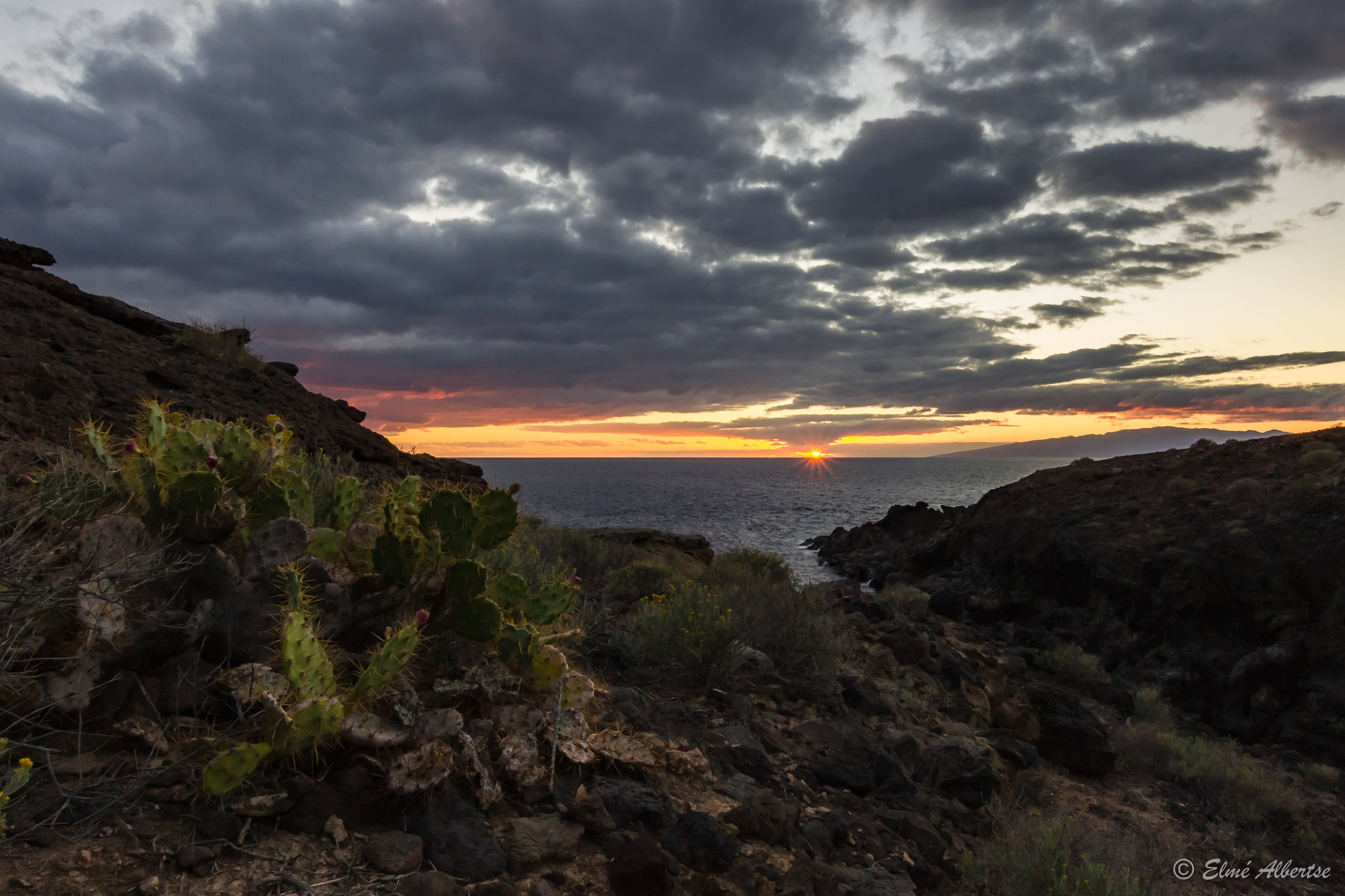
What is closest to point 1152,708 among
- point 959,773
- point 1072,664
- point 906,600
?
point 1072,664

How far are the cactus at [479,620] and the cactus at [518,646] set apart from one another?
10 centimetres

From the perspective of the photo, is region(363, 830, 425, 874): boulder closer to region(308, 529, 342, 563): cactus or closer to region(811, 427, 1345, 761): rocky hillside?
region(308, 529, 342, 563): cactus

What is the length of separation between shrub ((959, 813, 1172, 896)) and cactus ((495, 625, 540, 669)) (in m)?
3.62

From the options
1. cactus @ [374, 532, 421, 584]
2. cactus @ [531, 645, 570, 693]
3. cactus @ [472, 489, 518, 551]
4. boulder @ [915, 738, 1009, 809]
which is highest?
cactus @ [472, 489, 518, 551]

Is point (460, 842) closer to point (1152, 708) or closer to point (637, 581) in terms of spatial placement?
point (637, 581)

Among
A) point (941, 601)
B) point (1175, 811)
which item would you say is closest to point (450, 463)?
point (1175, 811)

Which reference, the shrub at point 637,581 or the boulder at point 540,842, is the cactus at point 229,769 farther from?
the shrub at point 637,581

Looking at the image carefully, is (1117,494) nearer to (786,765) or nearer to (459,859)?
(786,765)

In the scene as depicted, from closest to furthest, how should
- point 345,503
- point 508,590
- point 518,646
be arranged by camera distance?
1. point 518,646
2. point 508,590
3. point 345,503

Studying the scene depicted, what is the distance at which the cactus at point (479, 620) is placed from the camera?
5.02m

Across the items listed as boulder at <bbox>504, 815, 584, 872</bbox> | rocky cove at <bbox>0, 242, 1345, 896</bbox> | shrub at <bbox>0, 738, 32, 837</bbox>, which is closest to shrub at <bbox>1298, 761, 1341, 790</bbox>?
rocky cove at <bbox>0, 242, 1345, 896</bbox>

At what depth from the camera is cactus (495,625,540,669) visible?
4.88 meters

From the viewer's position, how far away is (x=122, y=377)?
1004cm

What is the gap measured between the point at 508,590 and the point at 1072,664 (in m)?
14.3
